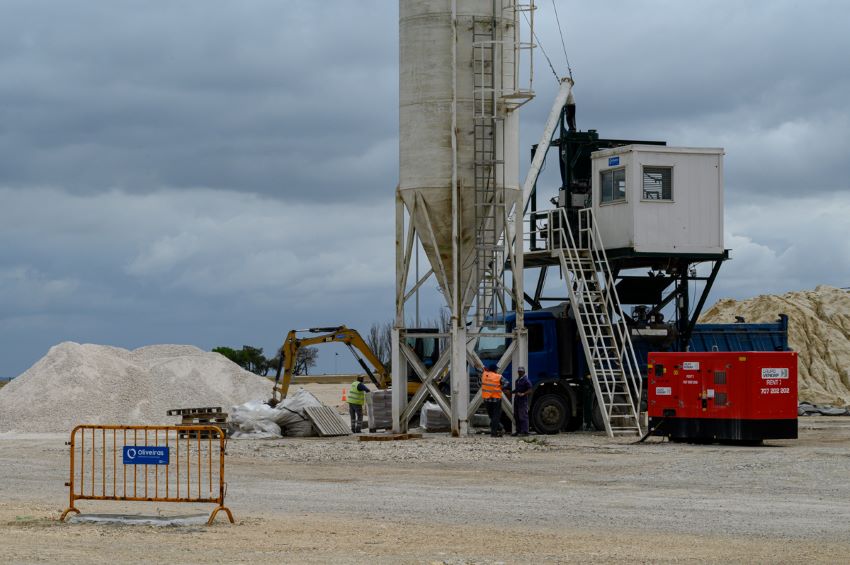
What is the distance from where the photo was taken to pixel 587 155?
3603 centimetres

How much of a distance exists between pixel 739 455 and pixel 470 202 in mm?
9684

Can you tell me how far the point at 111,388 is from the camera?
4359 cm

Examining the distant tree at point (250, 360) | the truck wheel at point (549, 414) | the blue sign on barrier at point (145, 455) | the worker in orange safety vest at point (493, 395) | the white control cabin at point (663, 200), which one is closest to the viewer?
the blue sign on barrier at point (145, 455)

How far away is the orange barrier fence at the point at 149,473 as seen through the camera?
16297mm

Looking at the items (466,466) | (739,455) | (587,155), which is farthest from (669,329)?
(466,466)

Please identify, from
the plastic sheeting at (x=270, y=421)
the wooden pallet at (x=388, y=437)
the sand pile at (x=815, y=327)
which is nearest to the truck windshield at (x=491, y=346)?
the wooden pallet at (x=388, y=437)

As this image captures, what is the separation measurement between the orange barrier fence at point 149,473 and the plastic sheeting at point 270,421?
1544 mm

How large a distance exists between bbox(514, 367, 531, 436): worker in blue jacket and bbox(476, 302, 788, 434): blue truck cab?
3.25ft

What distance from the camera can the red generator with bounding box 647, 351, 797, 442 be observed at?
91.7 feet

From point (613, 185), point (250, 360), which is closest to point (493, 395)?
point (613, 185)

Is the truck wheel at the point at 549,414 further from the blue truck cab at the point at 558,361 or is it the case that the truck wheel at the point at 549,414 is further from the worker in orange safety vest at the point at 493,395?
the worker in orange safety vest at the point at 493,395

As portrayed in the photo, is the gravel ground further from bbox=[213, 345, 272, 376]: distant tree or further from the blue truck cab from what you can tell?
bbox=[213, 345, 272, 376]: distant tree

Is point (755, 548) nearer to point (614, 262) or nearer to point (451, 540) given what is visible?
point (451, 540)

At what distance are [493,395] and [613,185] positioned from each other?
6.92 meters
